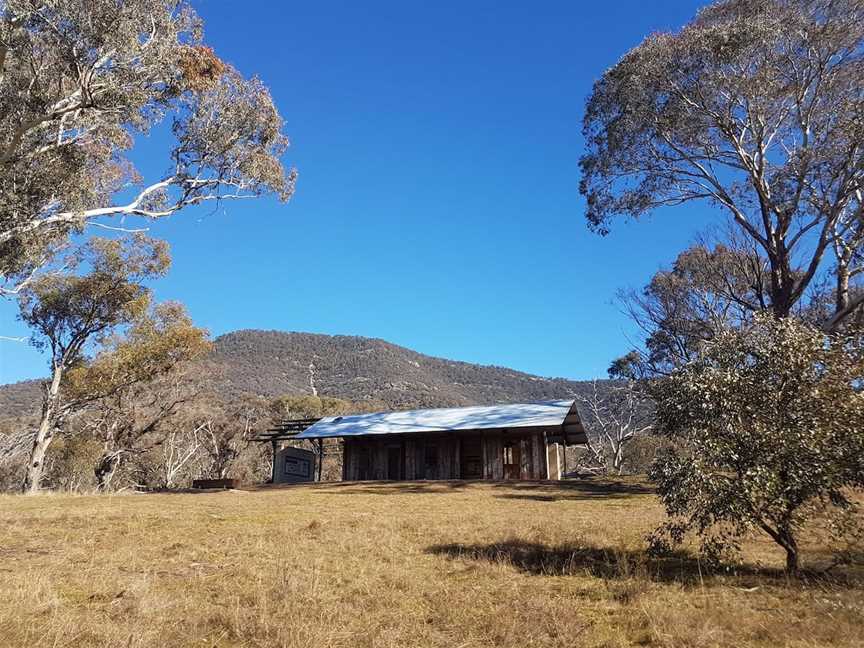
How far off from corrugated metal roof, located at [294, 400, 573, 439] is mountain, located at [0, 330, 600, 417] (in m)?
40.0

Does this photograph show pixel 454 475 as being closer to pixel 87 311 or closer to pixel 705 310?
pixel 705 310

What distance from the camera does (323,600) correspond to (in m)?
6.73

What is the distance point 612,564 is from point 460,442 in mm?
25838

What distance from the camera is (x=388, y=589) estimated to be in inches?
289

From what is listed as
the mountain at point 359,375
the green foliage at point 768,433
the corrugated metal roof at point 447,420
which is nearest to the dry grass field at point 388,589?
the green foliage at point 768,433

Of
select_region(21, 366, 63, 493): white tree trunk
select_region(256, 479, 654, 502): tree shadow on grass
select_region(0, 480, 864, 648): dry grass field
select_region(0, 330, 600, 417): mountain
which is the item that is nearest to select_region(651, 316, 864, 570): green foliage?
select_region(0, 480, 864, 648): dry grass field

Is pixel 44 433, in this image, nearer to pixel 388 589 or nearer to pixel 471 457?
pixel 471 457

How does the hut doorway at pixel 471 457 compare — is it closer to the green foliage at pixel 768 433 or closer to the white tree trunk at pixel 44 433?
the white tree trunk at pixel 44 433

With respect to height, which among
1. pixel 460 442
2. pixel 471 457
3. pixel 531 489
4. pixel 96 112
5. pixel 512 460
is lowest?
pixel 531 489

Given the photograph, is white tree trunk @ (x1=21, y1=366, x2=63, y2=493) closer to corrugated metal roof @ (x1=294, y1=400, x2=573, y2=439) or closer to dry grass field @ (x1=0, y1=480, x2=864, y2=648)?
corrugated metal roof @ (x1=294, y1=400, x2=573, y2=439)

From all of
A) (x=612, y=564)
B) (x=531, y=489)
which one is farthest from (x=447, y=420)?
(x=612, y=564)

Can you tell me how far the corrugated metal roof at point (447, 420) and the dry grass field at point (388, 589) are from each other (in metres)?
18.4

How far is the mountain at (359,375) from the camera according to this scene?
86.1 meters

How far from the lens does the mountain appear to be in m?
86.1
